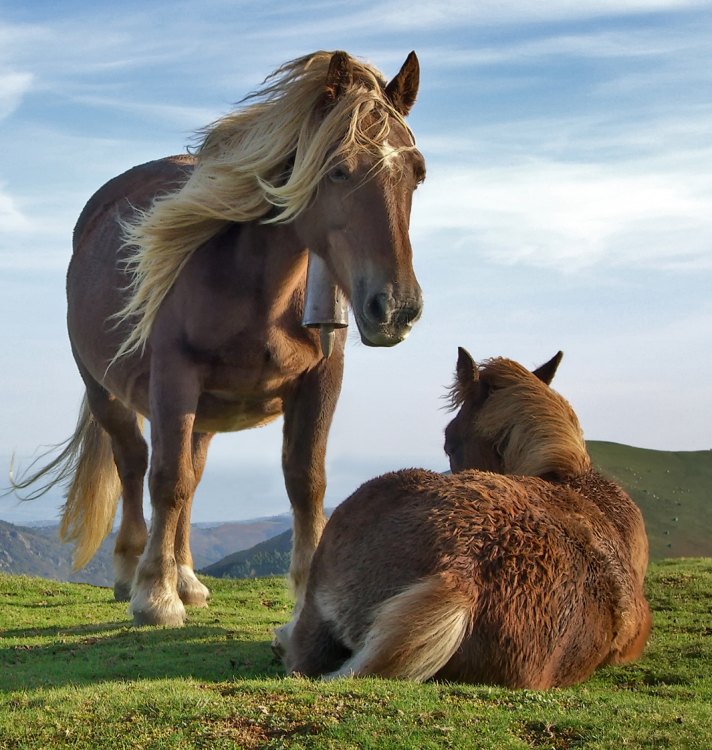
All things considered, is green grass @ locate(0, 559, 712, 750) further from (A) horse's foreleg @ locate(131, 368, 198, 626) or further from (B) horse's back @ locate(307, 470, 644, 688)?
(A) horse's foreleg @ locate(131, 368, 198, 626)

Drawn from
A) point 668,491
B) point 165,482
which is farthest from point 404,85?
point 668,491

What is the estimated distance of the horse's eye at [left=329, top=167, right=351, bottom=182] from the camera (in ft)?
23.4

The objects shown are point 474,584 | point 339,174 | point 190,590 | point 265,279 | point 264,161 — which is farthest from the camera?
point 190,590

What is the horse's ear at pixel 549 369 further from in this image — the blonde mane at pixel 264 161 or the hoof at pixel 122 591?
the hoof at pixel 122 591

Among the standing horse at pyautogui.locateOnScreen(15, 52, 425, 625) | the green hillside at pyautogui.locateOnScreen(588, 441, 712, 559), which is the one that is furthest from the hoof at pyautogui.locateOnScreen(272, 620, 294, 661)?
the green hillside at pyautogui.locateOnScreen(588, 441, 712, 559)

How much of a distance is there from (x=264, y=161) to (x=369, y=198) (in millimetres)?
1314

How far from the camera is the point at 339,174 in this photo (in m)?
7.18

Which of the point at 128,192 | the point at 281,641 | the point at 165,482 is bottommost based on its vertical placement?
the point at 281,641

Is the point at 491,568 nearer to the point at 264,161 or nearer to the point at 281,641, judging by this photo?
the point at 281,641

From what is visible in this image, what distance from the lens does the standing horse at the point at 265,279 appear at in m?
7.03

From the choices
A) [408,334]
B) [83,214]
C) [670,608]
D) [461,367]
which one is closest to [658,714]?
[408,334]

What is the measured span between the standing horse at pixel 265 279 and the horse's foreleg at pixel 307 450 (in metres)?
0.01

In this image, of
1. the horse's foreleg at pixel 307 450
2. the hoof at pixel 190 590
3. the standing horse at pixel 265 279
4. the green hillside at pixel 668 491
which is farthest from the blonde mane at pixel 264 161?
the green hillside at pixel 668 491

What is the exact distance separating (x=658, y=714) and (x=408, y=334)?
8.61 ft
